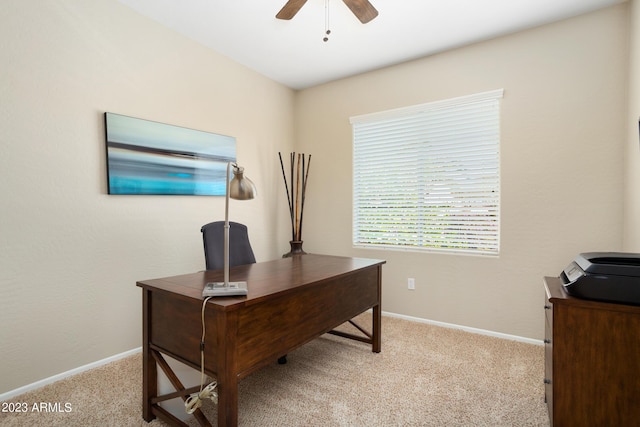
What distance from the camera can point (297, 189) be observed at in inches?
Answer: 158

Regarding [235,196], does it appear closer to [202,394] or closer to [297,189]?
[202,394]

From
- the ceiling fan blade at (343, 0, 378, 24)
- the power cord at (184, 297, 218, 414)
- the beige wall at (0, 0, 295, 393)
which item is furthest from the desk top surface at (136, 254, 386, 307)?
the ceiling fan blade at (343, 0, 378, 24)

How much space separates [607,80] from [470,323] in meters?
2.22

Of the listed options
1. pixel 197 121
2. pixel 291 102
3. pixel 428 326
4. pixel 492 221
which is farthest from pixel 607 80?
pixel 197 121

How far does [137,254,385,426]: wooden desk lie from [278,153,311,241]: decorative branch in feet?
5.68

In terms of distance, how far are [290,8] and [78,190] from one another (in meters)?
1.89

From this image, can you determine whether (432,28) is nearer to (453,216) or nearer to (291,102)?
(453,216)

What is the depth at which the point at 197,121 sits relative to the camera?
305 centimetres

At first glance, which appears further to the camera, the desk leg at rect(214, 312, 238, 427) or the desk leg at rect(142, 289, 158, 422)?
the desk leg at rect(142, 289, 158, 422)

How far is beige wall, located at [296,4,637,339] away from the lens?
97.2 inches

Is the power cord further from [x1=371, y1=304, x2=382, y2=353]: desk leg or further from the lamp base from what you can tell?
[x1=371, y1=304, x2=382, y2=353]: desk leg

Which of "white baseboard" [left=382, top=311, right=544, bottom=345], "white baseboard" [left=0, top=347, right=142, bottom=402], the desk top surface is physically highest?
the desk top surface

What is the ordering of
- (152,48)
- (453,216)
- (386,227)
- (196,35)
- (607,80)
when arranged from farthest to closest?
1. (386,227)
2. (453,216)
3. (196,35)
4. (152,48)
5. (607,80)

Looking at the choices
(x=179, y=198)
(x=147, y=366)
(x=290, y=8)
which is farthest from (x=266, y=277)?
(x=290, y=8)
